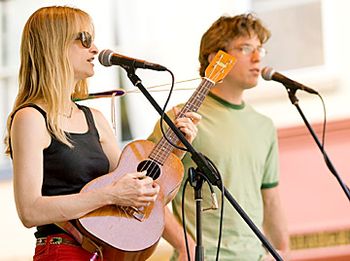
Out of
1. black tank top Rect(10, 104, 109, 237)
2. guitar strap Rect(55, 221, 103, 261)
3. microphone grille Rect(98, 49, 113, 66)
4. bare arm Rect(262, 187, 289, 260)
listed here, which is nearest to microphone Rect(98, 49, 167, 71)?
microphone grille Rect(98, 49, 113, 66)

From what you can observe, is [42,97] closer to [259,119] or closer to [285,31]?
[259,119]

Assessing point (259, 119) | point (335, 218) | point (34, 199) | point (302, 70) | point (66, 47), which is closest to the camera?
point (34, 199)

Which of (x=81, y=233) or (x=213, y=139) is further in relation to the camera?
(x=213, y=139)

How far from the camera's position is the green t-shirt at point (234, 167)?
13.2ft

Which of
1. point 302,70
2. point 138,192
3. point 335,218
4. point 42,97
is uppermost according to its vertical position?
point 42,97

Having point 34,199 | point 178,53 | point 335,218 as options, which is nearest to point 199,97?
point 34,199

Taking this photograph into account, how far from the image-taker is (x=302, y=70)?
6.18 m

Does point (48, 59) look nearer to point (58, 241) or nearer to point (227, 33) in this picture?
point (58, 241)

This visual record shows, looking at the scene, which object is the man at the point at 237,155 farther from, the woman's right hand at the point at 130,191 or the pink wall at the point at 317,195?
the pink wall at the point at 317,195

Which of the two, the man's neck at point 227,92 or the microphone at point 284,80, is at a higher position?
the microphone at point 284,80

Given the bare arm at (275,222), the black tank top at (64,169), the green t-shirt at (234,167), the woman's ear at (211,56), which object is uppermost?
the woman's ear at (211,56)

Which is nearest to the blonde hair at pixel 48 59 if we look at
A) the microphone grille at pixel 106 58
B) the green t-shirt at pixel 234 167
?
the microphone grille at pixel 106 58

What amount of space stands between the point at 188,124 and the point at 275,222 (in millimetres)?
952

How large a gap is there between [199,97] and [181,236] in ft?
1.82
